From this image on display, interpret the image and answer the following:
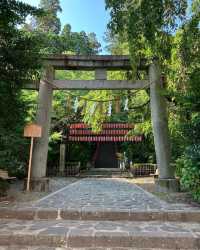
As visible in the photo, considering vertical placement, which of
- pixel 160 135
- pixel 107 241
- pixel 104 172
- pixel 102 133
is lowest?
pixel 107 241

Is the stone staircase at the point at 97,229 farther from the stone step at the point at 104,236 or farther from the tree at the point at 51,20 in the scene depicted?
the tree at the point at 51,20

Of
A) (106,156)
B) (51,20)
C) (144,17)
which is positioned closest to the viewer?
(144,17)

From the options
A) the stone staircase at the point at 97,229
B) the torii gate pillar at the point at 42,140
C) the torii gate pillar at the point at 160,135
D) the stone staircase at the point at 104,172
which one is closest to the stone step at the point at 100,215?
the stone staircase at the point at 97,229

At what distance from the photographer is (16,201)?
6.37 meters

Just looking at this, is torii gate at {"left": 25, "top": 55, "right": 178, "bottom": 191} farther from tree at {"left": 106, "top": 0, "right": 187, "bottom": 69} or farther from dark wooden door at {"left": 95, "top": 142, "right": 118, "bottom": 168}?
dark wooden door at {"left": 95, "top": 142, "right": 118, "bottom": 168}

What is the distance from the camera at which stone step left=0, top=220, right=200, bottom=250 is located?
4.00 m

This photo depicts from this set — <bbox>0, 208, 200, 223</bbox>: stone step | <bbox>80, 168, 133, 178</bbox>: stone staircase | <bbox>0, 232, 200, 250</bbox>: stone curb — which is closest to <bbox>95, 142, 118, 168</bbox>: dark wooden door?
<bbox>80, 168, 133, 178</bbox>: stone staircase

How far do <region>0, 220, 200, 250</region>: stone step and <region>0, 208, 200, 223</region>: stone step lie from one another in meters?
0.50

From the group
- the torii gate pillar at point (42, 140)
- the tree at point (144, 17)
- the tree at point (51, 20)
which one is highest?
the tree at point (51, 20)

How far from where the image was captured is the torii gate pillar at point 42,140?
836cm

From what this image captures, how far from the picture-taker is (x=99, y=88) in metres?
8.96

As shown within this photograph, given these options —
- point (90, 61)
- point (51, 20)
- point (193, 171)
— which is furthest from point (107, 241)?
point (51, 20)

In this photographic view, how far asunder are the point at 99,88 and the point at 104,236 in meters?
5.71

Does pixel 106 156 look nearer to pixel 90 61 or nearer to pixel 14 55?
pixel 90 61
